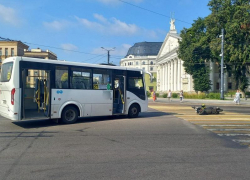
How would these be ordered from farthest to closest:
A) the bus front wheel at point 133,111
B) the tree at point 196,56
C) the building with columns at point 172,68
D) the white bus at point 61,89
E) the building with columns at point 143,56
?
the building with columns at point 143,56 → the building with columns at point 172,68 → the tree at point 196,56 → the bus front wheel at point 133,111 → the white bus at point 61,89

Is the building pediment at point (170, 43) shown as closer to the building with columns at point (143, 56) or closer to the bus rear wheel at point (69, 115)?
the building with columns at point (143, 56)

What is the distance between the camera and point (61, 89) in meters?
12.0

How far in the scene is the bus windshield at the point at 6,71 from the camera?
1101 centimetres

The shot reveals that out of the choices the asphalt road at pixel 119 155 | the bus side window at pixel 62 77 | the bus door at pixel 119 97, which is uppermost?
the bus side window at pixel 62 77

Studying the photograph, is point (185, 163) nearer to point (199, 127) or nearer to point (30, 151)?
point (30, 151)

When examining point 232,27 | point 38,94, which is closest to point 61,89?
point 38,94

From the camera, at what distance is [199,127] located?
11594mm

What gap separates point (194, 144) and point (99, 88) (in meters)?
6.43

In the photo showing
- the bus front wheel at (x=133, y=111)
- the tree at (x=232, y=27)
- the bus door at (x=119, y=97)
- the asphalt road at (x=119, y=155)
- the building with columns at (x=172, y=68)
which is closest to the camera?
the asphalt road at (x=119, y=155)

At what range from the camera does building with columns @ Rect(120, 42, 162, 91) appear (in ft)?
421

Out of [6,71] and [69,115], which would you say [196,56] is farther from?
[6,71]

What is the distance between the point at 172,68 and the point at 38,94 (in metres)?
72.2

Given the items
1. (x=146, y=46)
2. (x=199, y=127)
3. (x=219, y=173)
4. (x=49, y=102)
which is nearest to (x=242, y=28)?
(x=199, y=127)

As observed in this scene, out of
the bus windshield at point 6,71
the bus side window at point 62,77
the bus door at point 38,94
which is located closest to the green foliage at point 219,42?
the bus side window at point 62,77
